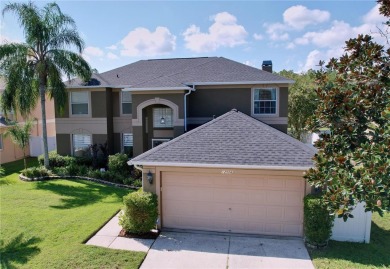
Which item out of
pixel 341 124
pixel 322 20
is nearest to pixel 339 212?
pixel 341 124

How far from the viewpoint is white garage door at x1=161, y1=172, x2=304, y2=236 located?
9523 millimetres

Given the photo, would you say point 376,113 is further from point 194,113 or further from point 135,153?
point 135,153

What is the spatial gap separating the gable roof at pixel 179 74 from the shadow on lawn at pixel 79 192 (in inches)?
245

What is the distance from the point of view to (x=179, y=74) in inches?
727

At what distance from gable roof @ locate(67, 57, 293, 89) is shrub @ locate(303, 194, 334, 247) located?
370 inches

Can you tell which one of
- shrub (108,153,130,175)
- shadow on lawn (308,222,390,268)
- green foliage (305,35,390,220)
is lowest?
shadow on lawn (308,222,390,268)

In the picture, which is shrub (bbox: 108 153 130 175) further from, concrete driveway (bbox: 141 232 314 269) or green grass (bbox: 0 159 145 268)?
Answer: concrete driveway (bbox: 141 232 314 269)

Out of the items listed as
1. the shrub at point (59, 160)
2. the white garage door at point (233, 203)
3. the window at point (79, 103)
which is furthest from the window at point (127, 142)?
the white garage door at point (233, 203)

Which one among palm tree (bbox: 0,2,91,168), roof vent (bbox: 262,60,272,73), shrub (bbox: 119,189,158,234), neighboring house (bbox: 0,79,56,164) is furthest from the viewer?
neighboring house (bbox: 0,79,56,164)

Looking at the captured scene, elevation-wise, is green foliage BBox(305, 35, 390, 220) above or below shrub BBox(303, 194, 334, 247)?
above

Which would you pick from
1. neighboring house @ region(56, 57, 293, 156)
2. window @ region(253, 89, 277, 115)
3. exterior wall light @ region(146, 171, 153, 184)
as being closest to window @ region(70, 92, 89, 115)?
neighboring house @ region(56, 57, 293, 156)

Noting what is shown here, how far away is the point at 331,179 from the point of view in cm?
522

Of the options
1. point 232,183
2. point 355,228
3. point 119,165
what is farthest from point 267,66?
point 355,228

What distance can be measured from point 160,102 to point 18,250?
402 inches
